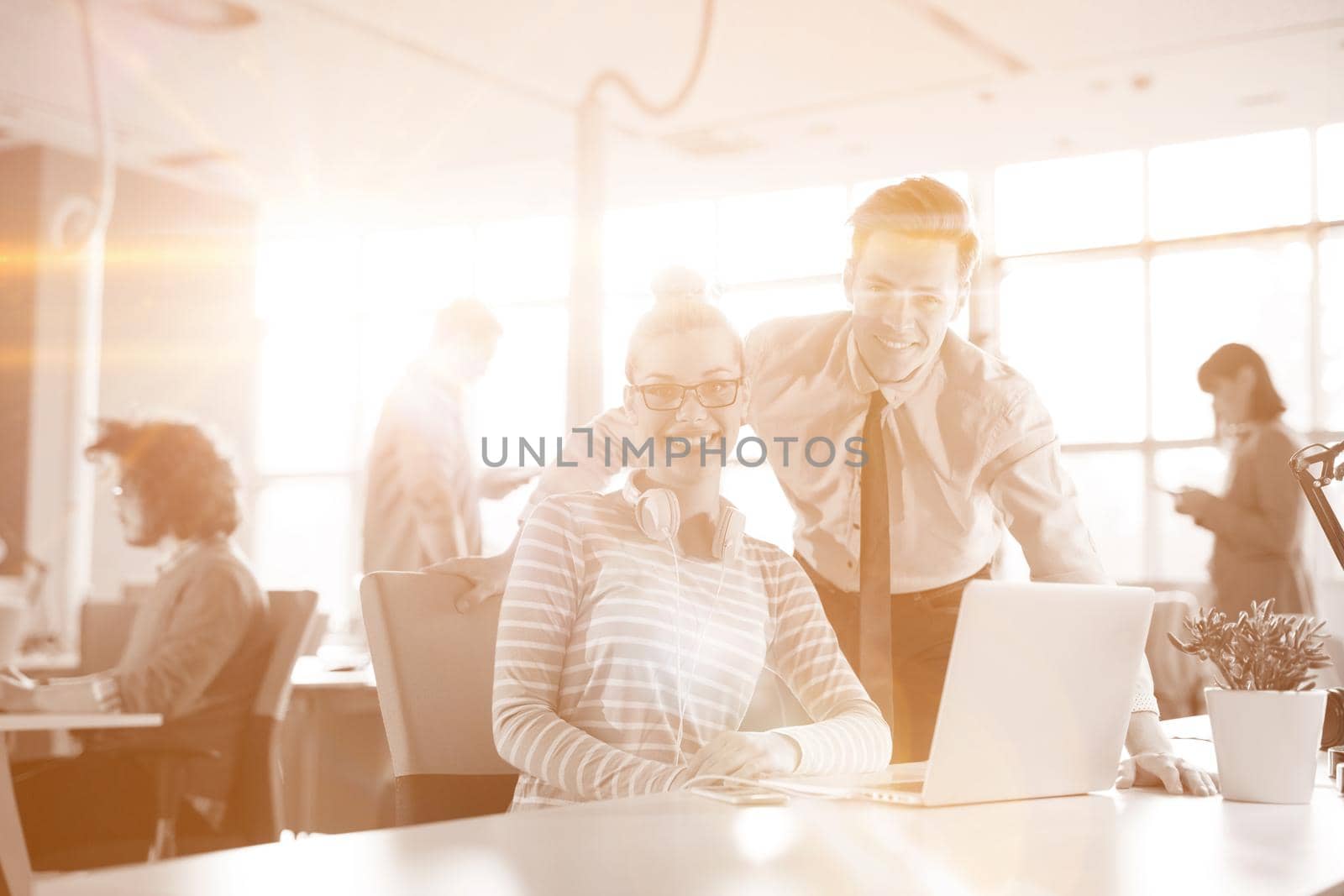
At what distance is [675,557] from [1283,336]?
694 cm

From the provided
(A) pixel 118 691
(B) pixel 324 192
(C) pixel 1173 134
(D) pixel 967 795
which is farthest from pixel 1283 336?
(D) pixel 967 795

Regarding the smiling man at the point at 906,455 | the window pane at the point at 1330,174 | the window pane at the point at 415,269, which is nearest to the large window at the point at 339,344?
the window pane at the point at 415,269

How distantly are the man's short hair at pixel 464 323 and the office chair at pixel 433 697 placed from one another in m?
2.62

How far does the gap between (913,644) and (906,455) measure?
30 centimetres

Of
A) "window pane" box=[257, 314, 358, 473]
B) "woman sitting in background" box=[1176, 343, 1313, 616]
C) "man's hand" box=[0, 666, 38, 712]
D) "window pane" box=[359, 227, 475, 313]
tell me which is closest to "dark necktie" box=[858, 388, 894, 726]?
"man's hand" box=[0, 666, 38, 712]

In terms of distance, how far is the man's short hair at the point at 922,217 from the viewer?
1.84 meters

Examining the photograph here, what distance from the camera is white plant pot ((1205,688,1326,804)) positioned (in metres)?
1.24

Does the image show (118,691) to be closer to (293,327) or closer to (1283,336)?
(1283,336)

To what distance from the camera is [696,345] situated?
1.58 m

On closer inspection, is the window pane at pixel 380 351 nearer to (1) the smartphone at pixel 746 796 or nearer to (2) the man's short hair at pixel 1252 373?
(2) the man's short hair at pixel 1252 373

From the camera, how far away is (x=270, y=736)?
2.87 m

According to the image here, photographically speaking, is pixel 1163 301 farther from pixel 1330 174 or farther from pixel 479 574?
pixel 479 574

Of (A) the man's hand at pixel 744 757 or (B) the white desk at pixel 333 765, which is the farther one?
(B) the white desk at pixel 333 765

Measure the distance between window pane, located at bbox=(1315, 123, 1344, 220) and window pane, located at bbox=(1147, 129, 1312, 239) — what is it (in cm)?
6
